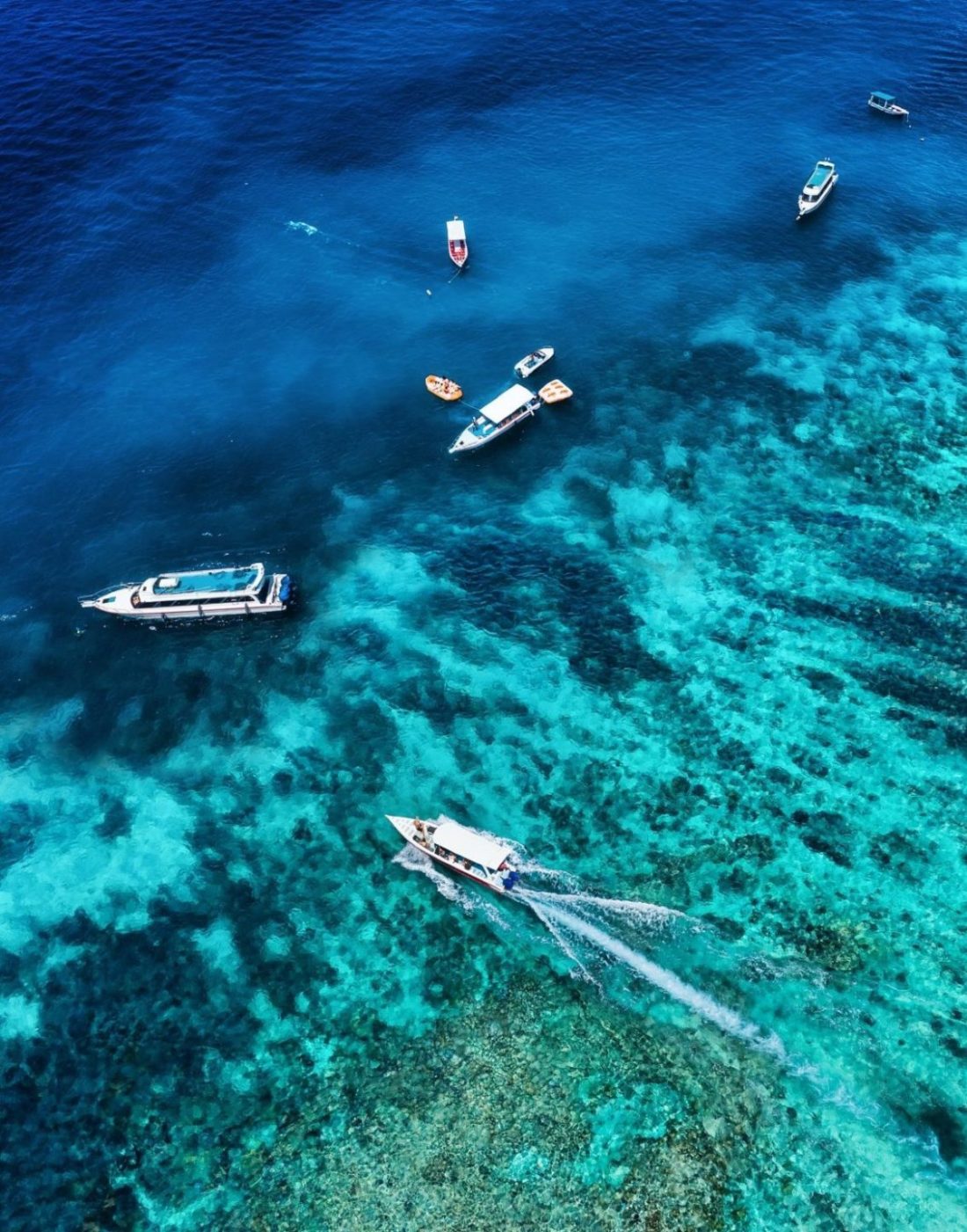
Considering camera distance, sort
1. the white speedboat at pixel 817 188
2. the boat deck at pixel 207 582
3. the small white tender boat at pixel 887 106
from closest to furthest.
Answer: the boat deck at pixel 207 582
the white speedboat at pixel 817 188
the small white tender boat at pixel 887 106

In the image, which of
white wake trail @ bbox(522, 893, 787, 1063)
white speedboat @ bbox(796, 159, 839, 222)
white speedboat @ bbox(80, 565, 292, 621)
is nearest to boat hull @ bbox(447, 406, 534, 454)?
white speedboat @ bbox(80, 565, 292, 621)

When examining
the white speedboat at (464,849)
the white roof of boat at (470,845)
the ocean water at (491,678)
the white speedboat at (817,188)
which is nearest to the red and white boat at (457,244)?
the ocean water at (491,678)

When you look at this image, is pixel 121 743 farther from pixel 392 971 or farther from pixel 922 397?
pixel 922 397

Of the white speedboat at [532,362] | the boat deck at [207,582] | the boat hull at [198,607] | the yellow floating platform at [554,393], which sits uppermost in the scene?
the white speedboat at [532,362]

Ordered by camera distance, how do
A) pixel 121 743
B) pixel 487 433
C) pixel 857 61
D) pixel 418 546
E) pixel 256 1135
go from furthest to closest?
pixel 857 61 < pixel 487 433 < pixel 418 546 < pixel 121 743 < pixel 256 1135

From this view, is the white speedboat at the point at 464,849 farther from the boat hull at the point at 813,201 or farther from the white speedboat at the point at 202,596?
the boat hull at the point at 813,201

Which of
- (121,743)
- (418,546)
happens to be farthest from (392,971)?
(418,546)

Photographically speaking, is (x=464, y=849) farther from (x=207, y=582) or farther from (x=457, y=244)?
(x=457, y=244)
